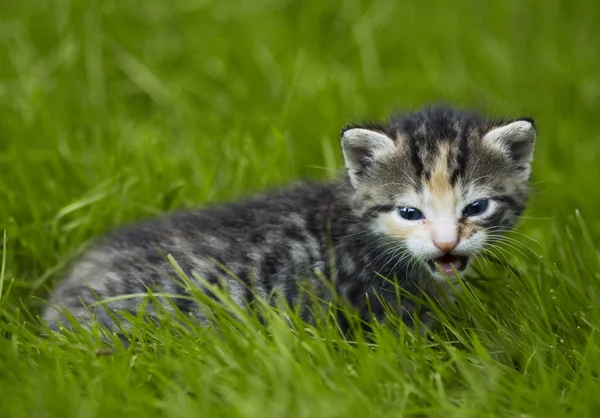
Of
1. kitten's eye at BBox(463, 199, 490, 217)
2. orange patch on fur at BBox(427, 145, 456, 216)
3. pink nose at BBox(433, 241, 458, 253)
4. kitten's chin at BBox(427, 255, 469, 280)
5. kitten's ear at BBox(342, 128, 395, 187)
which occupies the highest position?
kitten's ear at BBox(342, 128, 395, 187)

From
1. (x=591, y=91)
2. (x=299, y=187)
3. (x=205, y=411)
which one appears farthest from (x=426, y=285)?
(x=591, y=91)

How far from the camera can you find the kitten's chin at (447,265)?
425 centimetres

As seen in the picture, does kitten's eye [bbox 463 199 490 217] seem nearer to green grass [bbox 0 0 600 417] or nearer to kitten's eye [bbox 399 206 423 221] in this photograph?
kitten's eye [bbox 399 206 423 221]

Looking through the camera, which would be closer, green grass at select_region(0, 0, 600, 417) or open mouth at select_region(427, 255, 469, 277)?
green grass at select_region(0, 0, 600, 417)

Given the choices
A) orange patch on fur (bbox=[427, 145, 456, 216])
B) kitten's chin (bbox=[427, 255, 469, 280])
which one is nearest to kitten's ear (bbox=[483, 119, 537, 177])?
orange patch on fur (bbox=[427, 145, 456, 216])

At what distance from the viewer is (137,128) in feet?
21.6

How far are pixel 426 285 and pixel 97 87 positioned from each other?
3.51 m

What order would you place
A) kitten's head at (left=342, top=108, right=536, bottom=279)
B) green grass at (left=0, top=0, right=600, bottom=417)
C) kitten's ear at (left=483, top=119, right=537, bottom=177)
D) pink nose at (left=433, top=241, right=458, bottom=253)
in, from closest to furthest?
green grass at (left=0, top=0, right=600, bottom=417) → pink nose at (left=433, top=241, right=458, bottom=253) → kitten's head at (left=342, top=108, right=536, bottom=279) → kitten's ear at (left=483, top=119, right=537, bottom=177)

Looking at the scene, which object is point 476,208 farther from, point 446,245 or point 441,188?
point 446,245

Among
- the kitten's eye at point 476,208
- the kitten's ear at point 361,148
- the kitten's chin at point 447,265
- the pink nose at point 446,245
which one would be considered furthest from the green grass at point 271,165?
the kitten's ear at point 361,148

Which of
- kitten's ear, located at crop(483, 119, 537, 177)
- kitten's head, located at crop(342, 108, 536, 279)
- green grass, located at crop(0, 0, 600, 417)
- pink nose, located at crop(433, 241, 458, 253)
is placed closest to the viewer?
green grass, located at crop(0, 0, 600, 417)

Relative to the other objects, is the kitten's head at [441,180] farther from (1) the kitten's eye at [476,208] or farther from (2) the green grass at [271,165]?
A: (2) the green grass at [271,165]

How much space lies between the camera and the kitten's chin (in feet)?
14.0

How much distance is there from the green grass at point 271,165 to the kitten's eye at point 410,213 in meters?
0.43
